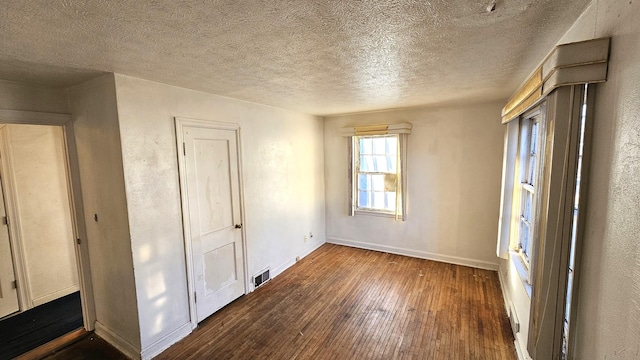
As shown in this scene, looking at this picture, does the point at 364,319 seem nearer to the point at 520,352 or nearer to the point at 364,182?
the point at 520,352

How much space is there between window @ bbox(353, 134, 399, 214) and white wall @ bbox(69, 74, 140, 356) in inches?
129

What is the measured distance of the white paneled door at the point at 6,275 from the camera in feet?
9.24

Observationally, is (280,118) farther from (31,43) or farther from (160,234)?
(31,43)

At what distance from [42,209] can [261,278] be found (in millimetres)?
2648

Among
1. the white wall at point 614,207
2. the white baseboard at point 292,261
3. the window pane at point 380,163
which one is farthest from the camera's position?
the window pane at point 380,163

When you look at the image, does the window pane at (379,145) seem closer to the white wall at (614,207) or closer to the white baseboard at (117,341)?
the white wall at (614,207)

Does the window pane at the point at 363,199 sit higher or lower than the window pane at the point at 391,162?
lower

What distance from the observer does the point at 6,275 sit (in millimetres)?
2850

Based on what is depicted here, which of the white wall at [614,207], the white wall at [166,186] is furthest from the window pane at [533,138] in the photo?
the white wall at [166,186]

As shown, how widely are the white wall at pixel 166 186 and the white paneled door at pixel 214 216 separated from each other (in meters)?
0.13

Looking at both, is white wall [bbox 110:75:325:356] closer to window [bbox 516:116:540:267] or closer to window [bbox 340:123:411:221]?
window [bbox 340:123:411:221]

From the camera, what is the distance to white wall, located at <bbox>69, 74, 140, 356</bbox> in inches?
82.6

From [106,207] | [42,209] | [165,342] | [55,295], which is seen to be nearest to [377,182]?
[165,342]

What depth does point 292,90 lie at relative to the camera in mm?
2643
